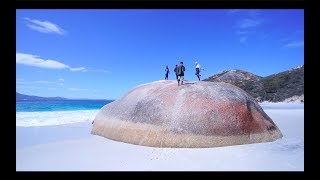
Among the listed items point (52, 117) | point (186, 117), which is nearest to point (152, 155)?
point (186, 117)

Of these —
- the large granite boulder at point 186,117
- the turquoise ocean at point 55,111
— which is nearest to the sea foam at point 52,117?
the turquoise ocean at point 55,111

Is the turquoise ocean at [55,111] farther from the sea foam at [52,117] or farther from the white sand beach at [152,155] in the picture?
the white sand beach at [152,155]

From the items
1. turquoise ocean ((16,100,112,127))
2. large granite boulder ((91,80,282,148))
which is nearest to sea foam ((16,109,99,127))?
turquoise ocean ((16,100,112,127))

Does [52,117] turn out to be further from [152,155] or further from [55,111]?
[152,155]

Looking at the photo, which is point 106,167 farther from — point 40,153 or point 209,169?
point 209,169

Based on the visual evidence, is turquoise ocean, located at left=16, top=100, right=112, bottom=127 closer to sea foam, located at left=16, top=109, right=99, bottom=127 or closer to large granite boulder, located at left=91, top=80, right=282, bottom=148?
sea foam, located at left=16, top=109, right=99, bottom=127
